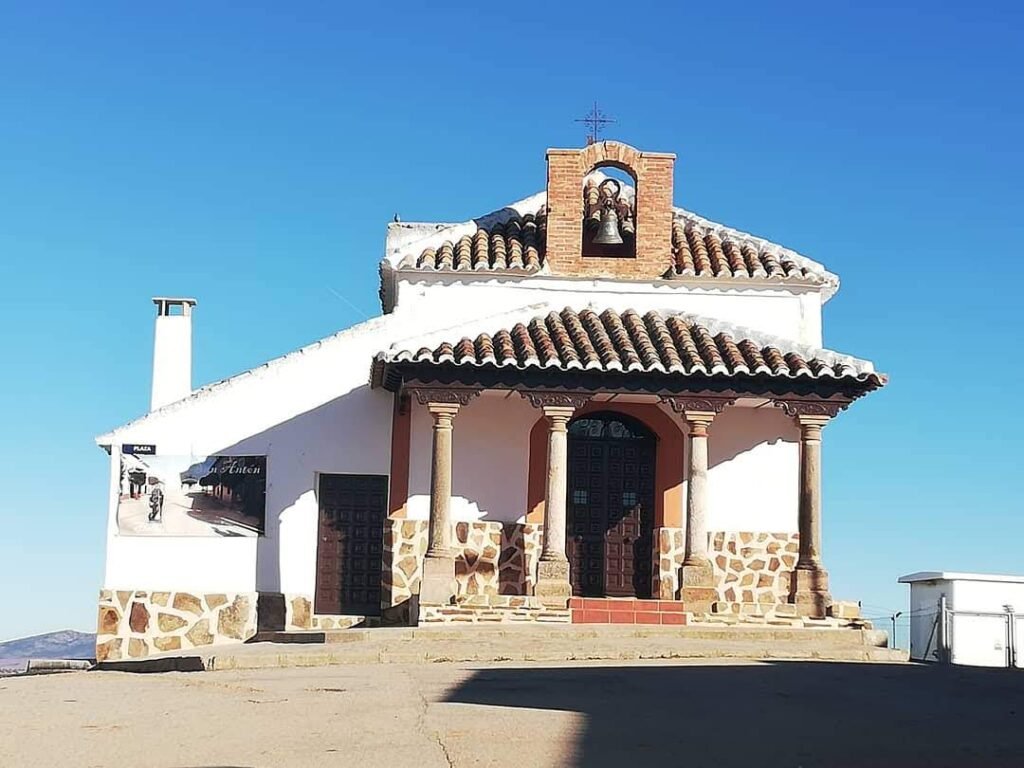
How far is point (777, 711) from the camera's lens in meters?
9.61

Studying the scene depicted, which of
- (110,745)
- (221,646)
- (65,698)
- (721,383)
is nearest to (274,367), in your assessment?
(221,646)

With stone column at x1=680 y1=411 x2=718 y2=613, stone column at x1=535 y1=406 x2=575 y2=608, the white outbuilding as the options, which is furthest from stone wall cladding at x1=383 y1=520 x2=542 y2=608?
the white outbuilding

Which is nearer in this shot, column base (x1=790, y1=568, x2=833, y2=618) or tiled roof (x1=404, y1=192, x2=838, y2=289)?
column base (x1=790, y1=568, x2=833, y2=618)

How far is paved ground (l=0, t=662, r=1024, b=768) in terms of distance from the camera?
25.4 feet

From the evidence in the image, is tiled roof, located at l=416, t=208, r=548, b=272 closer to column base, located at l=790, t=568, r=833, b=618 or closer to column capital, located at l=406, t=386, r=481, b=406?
column capital, located at l=406, t=386, r=481, b=406

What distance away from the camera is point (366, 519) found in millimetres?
19672

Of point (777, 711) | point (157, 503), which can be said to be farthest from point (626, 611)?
point (777, 711)

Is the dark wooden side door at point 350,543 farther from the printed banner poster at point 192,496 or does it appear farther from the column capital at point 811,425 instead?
the column capital at point 811,425

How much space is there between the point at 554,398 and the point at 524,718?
920 cm

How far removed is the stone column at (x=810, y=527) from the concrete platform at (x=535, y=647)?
1.08m

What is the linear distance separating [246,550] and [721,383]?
6.95 metres

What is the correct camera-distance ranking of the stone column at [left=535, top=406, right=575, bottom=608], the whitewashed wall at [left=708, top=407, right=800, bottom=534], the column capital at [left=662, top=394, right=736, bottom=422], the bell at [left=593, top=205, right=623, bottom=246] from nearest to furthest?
1. the stone column at [left=535, top=406, right=575, bottom=608]
2. the column capital at [left=662, top=394, right=736, bottom=422]
3. the whitewashed wall at [left=708, top=407, right=800, bottom=534]
4. the bell at [left=593, top=205, right=623, bottom=246]

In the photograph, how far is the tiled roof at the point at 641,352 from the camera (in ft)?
57.9

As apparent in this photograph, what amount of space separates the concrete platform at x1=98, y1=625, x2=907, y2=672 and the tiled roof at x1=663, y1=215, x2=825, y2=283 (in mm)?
5729
